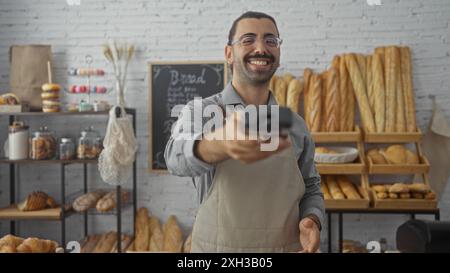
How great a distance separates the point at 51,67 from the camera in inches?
110

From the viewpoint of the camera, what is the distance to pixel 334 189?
246 cm

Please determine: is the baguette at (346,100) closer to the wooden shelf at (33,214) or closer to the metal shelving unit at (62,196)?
the metal shelving unit at (62,196)

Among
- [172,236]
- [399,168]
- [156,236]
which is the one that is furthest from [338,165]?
[156,236]

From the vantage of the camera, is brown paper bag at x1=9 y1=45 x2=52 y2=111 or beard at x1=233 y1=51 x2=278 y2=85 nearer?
beard at x1=233 y1=51 x2=278 y2=85

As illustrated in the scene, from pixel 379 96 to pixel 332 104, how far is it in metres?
0.29

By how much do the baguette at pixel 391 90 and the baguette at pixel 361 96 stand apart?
0.32 feet

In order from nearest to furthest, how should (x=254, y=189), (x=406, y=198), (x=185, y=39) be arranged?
1. (x=254, y=189)
2. (x=406, y=198)
3. (x=185, y=39)

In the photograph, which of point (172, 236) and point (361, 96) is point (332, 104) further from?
point (172, 236)

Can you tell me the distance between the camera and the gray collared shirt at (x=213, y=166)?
889 mm

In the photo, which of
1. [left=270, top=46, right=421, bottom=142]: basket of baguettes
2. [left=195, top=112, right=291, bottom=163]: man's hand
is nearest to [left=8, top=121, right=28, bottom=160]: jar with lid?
[left=270, top=46, right=421, bottom=142]: basket of baguettes

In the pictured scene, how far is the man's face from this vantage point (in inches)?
38.6

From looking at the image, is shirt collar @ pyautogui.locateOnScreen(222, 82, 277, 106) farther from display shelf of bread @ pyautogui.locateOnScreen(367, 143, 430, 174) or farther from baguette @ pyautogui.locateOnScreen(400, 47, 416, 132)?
baguette @ pyautogui.locateOnScreen(400, 47, 416, 132)
